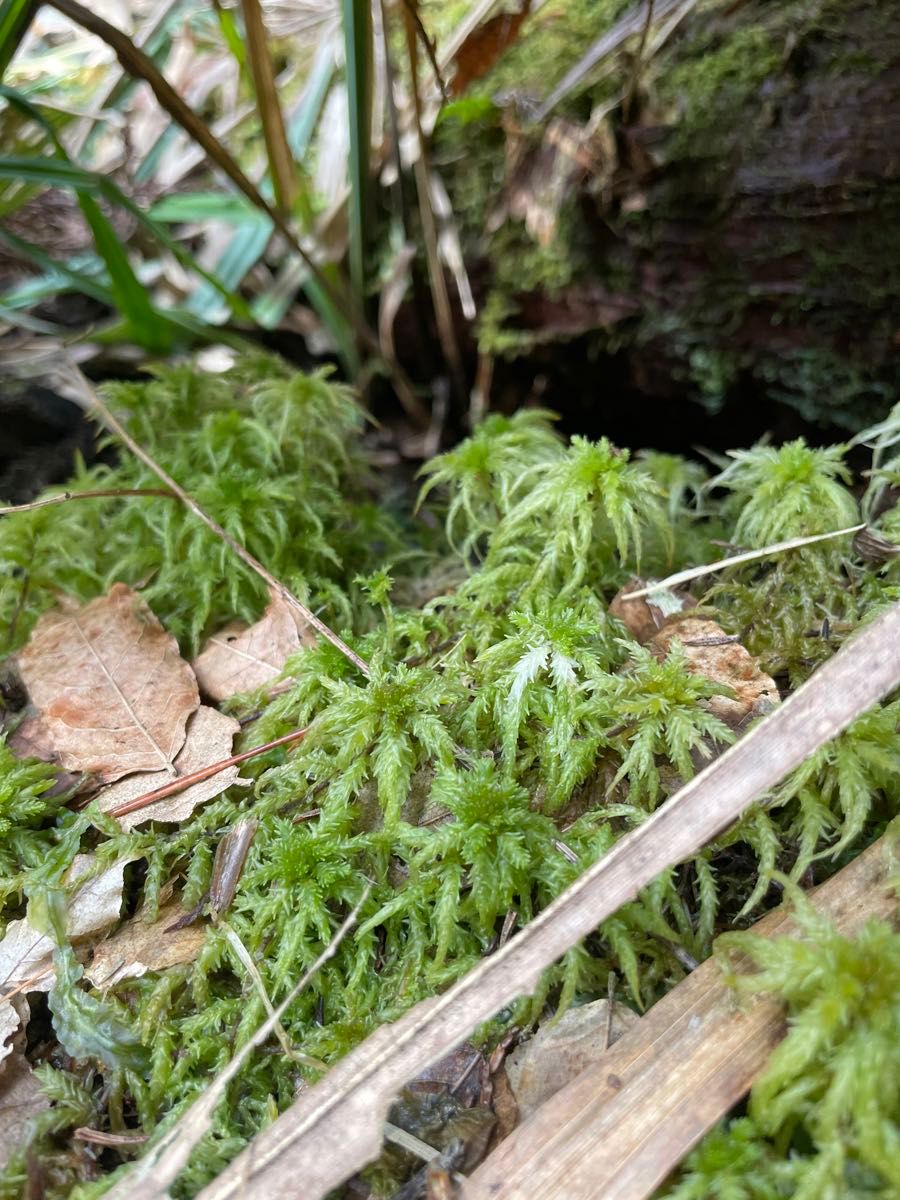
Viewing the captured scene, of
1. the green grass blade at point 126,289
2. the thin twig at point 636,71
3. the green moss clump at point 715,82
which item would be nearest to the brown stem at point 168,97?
the green grass blade at point 126,289

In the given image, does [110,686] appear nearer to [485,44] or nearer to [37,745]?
[37,745]

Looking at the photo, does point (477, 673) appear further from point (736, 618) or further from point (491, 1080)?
point (491, 1080)

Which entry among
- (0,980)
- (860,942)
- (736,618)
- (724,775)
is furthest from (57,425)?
(860,942)

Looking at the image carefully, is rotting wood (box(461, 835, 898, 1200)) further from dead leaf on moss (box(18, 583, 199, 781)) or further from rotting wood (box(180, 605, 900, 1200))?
dead leaf on moss (box(18, 583, 199, 781))

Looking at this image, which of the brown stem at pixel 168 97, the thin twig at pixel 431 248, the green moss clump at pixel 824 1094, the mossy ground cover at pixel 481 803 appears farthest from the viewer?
the thin twig at pixel 431 248

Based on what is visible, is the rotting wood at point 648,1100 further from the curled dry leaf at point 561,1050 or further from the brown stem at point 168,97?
the brown stem at point 168,97

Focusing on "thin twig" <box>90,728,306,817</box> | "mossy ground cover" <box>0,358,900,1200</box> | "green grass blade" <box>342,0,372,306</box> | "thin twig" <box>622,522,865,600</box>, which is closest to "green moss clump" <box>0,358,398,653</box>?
"mossy ground cover" <box>0,358,900,1200</box>
